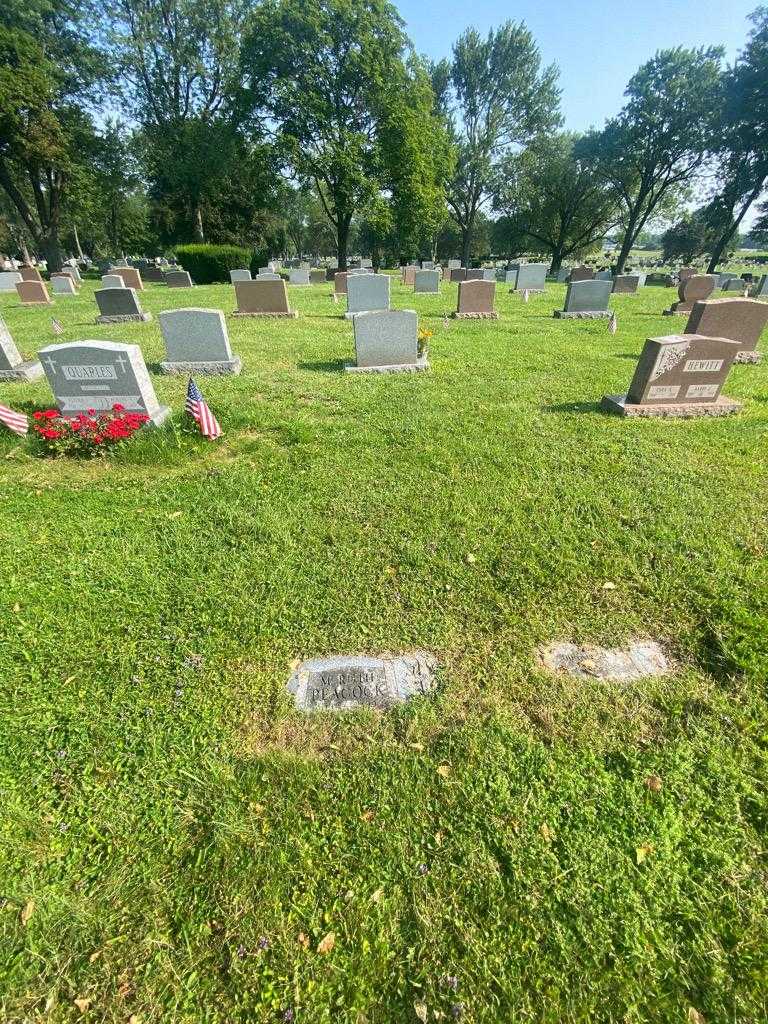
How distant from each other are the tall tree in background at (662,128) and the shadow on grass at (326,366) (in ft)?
115

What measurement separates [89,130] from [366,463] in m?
36.2

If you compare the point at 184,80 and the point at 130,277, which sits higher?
the point at 184,80

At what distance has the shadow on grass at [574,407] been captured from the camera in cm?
621

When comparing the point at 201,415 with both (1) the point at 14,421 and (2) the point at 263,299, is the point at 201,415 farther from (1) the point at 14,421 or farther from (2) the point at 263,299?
(2) the point at 263,299

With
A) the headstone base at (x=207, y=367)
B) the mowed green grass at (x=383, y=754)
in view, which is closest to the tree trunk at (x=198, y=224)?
the headstone base at (x=207, y=367)

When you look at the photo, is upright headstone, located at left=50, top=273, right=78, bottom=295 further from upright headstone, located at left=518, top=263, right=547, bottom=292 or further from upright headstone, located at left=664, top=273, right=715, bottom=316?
upright headstone, located at left=664, top=273, right=715, bottom=316

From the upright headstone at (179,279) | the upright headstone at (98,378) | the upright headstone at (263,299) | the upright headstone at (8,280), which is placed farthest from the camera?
the upright headstone at (179,279)

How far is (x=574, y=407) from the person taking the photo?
250 inches

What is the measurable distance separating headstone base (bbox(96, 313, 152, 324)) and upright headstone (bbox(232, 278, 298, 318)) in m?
2.63

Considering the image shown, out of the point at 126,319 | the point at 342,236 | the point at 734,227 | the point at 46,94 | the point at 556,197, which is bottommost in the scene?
the point at 126,319

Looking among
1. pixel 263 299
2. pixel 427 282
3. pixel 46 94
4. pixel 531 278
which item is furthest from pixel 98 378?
pixel 46 94

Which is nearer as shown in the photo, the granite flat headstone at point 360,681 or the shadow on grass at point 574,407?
the granite flat headstone at point 360,681

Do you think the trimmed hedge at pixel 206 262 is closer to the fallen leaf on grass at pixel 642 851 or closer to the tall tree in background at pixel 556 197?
the tall tree in background at pixel 556 197

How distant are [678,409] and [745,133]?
38.6m
